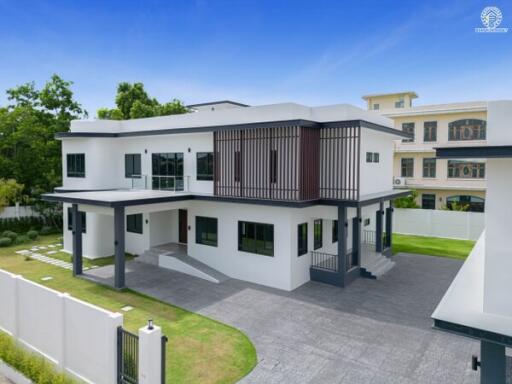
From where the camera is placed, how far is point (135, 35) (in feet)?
64.4

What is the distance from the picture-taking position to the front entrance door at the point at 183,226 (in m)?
19.1

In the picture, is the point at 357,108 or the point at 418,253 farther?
the point at 418,253

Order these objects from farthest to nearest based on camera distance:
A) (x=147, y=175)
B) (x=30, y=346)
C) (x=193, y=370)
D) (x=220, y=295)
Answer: (x=147, y=175), (x=220, y=295), (x=30, y=346), (x=193, y=370)

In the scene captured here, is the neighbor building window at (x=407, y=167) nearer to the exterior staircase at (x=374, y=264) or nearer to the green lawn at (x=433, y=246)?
the green lawn at (x=433, y=246)

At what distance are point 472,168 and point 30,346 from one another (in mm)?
31516

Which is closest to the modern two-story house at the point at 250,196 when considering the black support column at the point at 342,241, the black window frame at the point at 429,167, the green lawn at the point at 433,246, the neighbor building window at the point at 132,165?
the black support column at the point at 342,241

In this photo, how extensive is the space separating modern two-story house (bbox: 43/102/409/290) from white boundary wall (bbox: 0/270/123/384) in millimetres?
4301

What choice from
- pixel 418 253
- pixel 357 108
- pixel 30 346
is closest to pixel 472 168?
pixel 418 253

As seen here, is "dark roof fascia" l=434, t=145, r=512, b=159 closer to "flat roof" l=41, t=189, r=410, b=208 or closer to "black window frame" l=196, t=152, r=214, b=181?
"flat roof" l=41, t=189, r=410, b=208

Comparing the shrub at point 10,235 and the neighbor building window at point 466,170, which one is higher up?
the neighbor building window at point 466,170

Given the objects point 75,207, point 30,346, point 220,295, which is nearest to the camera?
point 30,346

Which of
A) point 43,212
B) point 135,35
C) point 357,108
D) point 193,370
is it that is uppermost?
point 135,35

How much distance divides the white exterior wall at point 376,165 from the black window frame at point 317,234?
2.23 metres

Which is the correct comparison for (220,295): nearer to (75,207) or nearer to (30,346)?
(30,346)
